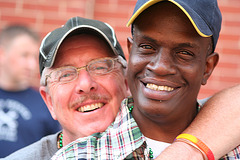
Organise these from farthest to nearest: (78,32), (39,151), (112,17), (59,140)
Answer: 1. (112,17)
2. (59,140)
3. (39,151)
4. (78,32)

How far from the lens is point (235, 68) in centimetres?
411

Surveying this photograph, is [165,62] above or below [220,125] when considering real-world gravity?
above

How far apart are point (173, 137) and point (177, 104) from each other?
281mm

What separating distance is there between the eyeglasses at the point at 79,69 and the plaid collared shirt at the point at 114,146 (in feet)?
1.24

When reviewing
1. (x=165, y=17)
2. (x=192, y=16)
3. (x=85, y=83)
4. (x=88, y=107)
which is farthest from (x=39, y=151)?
(x=192, y=16)

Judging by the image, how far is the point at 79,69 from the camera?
8.36 feet

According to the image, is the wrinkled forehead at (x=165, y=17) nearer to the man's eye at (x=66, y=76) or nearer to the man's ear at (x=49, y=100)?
the man's eye at (x=66, y=76)

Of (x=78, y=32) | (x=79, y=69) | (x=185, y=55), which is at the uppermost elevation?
(x=185, y=55)

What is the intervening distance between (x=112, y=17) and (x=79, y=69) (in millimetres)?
1839

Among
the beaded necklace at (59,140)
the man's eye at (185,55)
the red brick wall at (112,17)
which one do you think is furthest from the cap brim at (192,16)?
the red brick wall at (112,17)

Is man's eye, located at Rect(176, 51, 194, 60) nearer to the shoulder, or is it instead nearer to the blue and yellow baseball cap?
the blue and yellow baseball cap

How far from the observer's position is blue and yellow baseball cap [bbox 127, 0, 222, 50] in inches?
82.8

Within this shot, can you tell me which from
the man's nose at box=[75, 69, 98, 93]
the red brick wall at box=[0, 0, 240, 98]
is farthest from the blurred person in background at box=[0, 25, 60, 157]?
the man's nose at box=[75, 69, 98, 93]

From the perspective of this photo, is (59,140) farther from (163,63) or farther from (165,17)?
(165,17)
